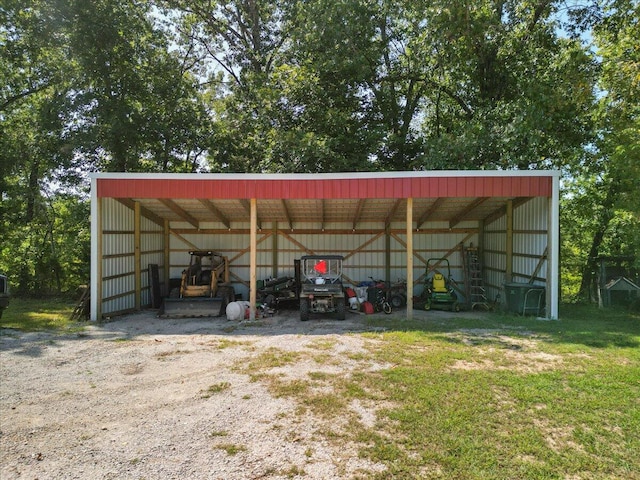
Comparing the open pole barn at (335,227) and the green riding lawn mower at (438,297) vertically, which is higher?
the open pole barn at (335,227)

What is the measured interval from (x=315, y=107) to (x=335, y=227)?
18.0ft

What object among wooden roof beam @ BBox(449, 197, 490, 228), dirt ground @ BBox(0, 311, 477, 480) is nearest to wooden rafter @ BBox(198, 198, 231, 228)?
dirt ground @ BBox(0, 311, 477, 480)

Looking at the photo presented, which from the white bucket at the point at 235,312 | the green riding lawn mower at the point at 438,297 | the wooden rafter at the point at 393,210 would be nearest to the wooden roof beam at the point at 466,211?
the wooden rafter at the point at 393,210

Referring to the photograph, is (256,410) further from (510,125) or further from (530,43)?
(530,43)

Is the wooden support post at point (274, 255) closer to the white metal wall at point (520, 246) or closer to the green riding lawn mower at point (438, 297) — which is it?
the green riding lawn mower at point (438, 297)

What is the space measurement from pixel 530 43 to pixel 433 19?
3.89 metres

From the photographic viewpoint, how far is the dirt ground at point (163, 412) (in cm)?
314

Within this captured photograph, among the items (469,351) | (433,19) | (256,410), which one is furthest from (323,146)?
(256,410)

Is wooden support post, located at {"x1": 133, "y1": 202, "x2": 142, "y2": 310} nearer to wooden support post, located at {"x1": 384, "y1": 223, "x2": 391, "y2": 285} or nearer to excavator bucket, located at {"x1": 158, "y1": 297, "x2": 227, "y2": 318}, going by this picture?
excavator bucket, located at {"x1": 158, "y1": 297, "x2": 227, "y2": 318}

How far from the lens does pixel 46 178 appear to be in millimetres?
16766

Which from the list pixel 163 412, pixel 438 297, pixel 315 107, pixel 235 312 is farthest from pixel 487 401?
pixel 315 107

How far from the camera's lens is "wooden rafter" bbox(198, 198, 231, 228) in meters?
11.0

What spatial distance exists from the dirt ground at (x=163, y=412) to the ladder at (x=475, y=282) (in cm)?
556

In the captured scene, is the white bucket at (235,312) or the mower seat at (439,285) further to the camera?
the mower seat at (439,285)
